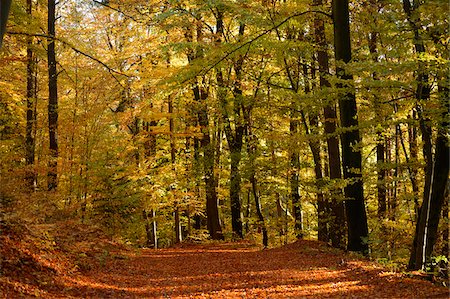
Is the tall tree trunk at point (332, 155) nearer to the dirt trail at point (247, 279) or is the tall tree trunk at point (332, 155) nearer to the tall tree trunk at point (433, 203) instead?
the dirt trail at point (247, 279)

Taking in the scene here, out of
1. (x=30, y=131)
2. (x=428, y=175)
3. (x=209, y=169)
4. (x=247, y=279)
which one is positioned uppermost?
(x=30, y=131)

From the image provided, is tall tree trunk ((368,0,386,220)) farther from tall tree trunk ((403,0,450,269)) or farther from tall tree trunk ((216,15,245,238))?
tall tree trunk ((216,15,245,238))

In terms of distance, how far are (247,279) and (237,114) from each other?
1066 cm

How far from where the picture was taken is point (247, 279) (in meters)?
9.15

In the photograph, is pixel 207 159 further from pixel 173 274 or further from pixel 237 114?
pixel 173 274

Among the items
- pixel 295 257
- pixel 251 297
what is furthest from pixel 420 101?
pixel 295 257

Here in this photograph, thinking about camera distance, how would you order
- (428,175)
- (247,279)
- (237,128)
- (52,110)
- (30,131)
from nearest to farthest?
1. (428,175)
2. (247,279)
3. (52,110)
4. (30,131)
5. (237,128)

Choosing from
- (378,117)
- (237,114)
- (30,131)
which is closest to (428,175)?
(378,117)

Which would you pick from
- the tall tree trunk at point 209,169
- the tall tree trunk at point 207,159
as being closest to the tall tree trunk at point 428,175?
the tall tree trunk at point 207,159

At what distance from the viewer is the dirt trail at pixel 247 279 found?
24.7ft

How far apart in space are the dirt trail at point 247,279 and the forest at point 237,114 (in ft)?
3.12

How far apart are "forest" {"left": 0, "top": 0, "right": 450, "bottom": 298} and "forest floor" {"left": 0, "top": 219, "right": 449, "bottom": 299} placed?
1.51ft

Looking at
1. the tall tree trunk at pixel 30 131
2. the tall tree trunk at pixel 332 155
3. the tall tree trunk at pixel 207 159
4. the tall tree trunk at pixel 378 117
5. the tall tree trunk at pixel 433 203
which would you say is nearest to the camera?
Result: the tall tree trunk at pixel 433 203

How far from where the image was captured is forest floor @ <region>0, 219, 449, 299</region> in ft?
24.3
